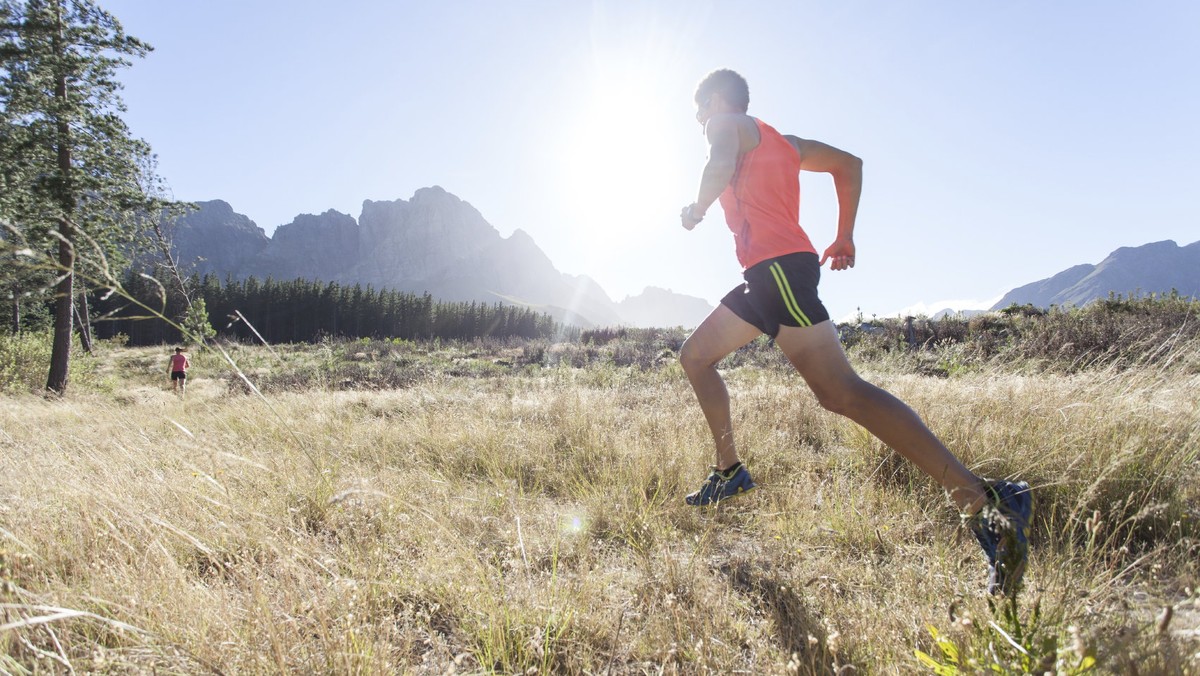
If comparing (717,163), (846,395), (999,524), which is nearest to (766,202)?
(717,163)

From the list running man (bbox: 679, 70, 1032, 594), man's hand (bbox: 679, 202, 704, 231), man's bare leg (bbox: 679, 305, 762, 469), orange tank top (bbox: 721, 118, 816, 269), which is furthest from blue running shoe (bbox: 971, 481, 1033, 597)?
man's hand (bbox: 679, 202, 704, 231)

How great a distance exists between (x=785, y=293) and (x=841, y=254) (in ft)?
2.18

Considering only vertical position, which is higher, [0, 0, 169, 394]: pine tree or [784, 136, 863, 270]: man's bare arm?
[0, 0, 169, 394]: pine tree

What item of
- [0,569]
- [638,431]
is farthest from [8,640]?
[638,431]

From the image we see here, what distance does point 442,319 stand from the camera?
71188 mm

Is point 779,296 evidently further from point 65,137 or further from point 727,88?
point 65,137

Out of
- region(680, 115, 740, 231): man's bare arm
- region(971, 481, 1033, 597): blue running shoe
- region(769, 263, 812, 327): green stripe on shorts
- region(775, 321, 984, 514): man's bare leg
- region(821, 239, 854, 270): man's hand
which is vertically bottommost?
region(971, 481, 1033, 597): blue running shoe

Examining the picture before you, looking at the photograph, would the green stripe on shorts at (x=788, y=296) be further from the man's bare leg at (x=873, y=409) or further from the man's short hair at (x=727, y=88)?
the man's short hair at (x=727, y=88)

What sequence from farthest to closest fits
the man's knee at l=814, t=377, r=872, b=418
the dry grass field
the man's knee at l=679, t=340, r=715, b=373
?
1. the man's knee at l=679, t=340, r=715, b=373
2. the man's knee at l=814, t=377, r=872, b=418
3. the dry grass field

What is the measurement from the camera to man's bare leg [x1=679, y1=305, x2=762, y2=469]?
86.1 inches

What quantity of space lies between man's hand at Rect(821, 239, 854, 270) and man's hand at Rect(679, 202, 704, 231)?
2.50ft

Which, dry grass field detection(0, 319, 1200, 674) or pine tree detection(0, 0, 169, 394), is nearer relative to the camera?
dry grass field detection(0, 319, 1200, 674)

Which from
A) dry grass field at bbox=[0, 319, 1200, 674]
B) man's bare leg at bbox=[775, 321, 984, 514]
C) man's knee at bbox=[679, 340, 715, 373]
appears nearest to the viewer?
dry grass field at bbox=[0, 319, 1200, 674]

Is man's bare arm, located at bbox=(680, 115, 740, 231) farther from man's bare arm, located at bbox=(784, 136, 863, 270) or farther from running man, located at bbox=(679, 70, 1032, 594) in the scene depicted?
man's bare arm, located at bbox=(784, 136, 863, 270)
